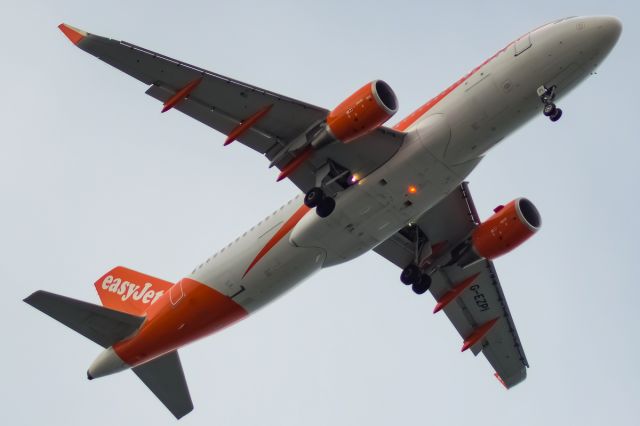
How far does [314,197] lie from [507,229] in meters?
8.58

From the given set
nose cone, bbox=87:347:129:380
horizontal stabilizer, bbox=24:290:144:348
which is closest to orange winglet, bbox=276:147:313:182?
horizontal stabilizer, bbox=24:290:144:348

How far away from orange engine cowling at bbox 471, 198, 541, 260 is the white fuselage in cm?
446

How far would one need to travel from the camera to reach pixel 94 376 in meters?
37.2

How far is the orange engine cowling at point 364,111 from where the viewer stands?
3166 centimetres

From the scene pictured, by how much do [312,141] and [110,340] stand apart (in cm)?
1196

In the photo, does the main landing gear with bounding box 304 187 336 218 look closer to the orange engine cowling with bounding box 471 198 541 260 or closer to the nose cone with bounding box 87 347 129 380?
the orange engine cowling with bounding box 471 198 541 260

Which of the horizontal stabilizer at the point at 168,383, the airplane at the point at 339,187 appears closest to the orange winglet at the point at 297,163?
the airplane at the point at 339,187

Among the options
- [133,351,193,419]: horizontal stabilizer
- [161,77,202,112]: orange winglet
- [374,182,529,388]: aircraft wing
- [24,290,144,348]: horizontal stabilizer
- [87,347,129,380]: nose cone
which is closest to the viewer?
[161,77,202,112]: orange winglet

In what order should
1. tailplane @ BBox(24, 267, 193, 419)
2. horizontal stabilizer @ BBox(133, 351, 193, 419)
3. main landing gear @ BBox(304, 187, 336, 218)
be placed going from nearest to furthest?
main landing gear @ BBox(304, 187, 336, 218) → tailplane @ BBox(24, 267, 193, 419) → horizontal stabilizer @ BBox(133, 351, 193, 419)

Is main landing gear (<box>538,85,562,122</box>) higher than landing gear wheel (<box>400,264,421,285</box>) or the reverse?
higher

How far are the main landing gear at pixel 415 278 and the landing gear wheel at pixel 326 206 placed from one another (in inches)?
271

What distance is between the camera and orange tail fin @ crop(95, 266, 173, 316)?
129 feet

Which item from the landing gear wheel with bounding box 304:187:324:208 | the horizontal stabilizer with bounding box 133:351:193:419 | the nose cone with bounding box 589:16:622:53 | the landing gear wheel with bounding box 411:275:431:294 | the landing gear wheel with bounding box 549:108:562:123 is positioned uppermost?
the nose cone with bounding box 589:16:622:53

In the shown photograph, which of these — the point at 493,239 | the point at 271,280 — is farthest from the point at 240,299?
the point at 493,239
